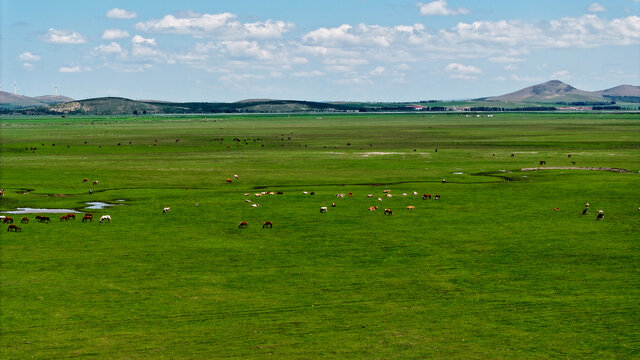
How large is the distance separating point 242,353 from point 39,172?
243 feet

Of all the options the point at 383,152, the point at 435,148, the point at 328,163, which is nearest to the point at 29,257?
the point at 328,163

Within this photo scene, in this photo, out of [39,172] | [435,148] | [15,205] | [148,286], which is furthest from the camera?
[435,148]

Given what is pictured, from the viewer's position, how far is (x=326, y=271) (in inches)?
1585

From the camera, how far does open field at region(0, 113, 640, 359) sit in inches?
1153

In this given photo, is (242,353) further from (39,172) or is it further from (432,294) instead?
(39,172)

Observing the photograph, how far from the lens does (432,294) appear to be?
117 ft

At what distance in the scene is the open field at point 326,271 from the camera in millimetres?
29297

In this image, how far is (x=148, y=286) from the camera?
3741cm

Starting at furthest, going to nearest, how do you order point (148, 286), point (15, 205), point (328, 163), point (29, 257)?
point (328, 163) < point (15, 205) < point (29, 257) < point (148, 286)

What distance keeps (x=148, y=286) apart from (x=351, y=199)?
32387 mm

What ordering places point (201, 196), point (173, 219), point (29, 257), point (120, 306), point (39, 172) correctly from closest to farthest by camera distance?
Answer: 1. point (120, 306)
2. point (29, 257)
3. point (173, 219)
4. point (201, 196)
5. point (39, 172)

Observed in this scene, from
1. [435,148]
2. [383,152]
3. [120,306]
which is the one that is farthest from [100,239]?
[435,148]

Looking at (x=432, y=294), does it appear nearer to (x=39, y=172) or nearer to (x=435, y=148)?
(x=39, y=172)

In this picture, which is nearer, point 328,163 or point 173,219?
point 173,219
